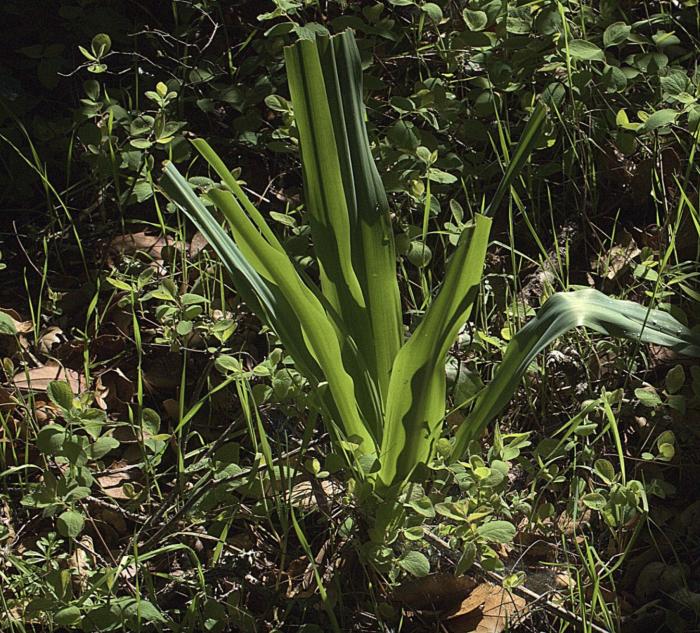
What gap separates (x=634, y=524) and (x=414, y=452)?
42cm

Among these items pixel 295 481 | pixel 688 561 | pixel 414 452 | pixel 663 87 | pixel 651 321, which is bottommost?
pixel 688 561

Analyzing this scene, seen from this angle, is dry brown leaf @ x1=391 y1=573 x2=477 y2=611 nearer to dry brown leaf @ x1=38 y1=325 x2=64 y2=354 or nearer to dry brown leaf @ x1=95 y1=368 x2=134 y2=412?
dry brown leaf @ x1=95 y1=368 x2=134 y2=412

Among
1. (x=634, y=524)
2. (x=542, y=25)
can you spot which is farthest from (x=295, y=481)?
(x=542, y=25)

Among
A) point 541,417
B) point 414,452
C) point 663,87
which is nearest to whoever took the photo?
point 414,452

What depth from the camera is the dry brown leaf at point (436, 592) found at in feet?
4.20

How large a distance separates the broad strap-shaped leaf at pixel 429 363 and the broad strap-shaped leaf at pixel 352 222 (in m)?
0.06

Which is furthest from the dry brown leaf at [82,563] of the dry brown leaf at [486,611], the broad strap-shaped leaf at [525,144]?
the broad strap-shaped leaf at [525,144]

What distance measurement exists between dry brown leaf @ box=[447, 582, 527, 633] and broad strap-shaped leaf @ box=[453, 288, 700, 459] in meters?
0.22

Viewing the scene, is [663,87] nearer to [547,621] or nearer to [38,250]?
[547,621]

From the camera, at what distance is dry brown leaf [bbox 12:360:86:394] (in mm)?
1567

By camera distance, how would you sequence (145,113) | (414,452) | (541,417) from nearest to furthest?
1. (414,452)
2. (541,417)
3. (145,113)

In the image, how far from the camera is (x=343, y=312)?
1.26 metres

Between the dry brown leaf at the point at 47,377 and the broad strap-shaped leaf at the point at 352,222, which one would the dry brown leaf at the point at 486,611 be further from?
the dry brown leaf at the point at 47,377

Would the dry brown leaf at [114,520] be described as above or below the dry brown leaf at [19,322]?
below
